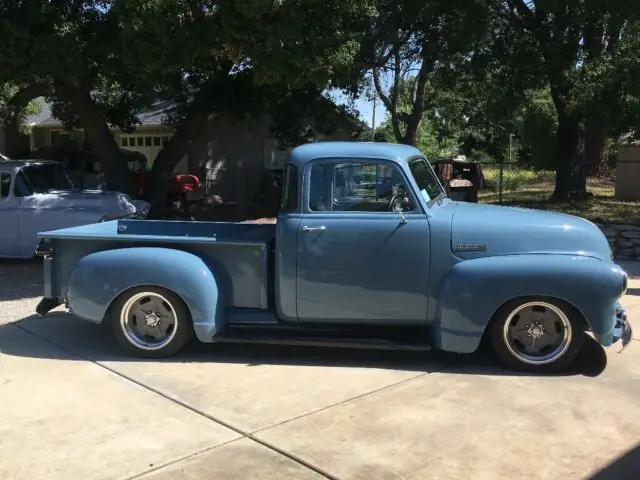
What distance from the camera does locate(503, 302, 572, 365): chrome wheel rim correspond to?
514cm

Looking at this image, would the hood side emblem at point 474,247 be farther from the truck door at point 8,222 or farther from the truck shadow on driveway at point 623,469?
the truck door at point 8,222

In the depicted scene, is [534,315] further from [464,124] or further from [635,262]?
[464,124]

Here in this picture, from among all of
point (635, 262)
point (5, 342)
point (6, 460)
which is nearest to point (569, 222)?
point (6, 460)

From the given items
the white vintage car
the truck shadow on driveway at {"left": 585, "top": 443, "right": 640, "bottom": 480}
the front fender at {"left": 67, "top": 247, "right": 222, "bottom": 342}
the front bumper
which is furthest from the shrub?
the truck shadow on driveway at {"left": 585, "top": 443, "right": 640, "bottom": 480}

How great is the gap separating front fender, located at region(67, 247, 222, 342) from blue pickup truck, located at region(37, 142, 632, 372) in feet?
0.03

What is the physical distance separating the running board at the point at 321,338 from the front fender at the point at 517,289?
364 millimetres

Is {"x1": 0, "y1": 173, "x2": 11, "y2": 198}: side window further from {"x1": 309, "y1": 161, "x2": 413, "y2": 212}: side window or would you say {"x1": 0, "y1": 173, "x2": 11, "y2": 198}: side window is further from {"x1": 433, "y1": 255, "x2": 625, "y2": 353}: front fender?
{"x1": 433, "y1": 255, "x2": 625, "y2": 353}: front fender

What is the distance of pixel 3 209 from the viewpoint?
9633mm

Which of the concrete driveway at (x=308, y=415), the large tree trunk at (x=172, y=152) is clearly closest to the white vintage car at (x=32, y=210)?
the concrete driveway at (x=308, y=415)

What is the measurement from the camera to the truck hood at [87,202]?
965cm

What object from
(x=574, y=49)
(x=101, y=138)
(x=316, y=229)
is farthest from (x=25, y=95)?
(x=316, y=229)

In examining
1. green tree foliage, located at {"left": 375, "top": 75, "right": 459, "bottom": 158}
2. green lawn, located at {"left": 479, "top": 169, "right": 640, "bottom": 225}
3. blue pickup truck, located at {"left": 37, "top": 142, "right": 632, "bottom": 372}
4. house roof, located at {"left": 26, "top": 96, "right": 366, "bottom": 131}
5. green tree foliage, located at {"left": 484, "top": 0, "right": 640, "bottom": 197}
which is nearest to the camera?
blue pickup truck, located at {"left": 37, "top": 142, "right": 632, "bottom": 372}

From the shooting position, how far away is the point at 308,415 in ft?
14.6

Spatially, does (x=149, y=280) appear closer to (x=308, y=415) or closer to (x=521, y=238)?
(x=308, y=415)
